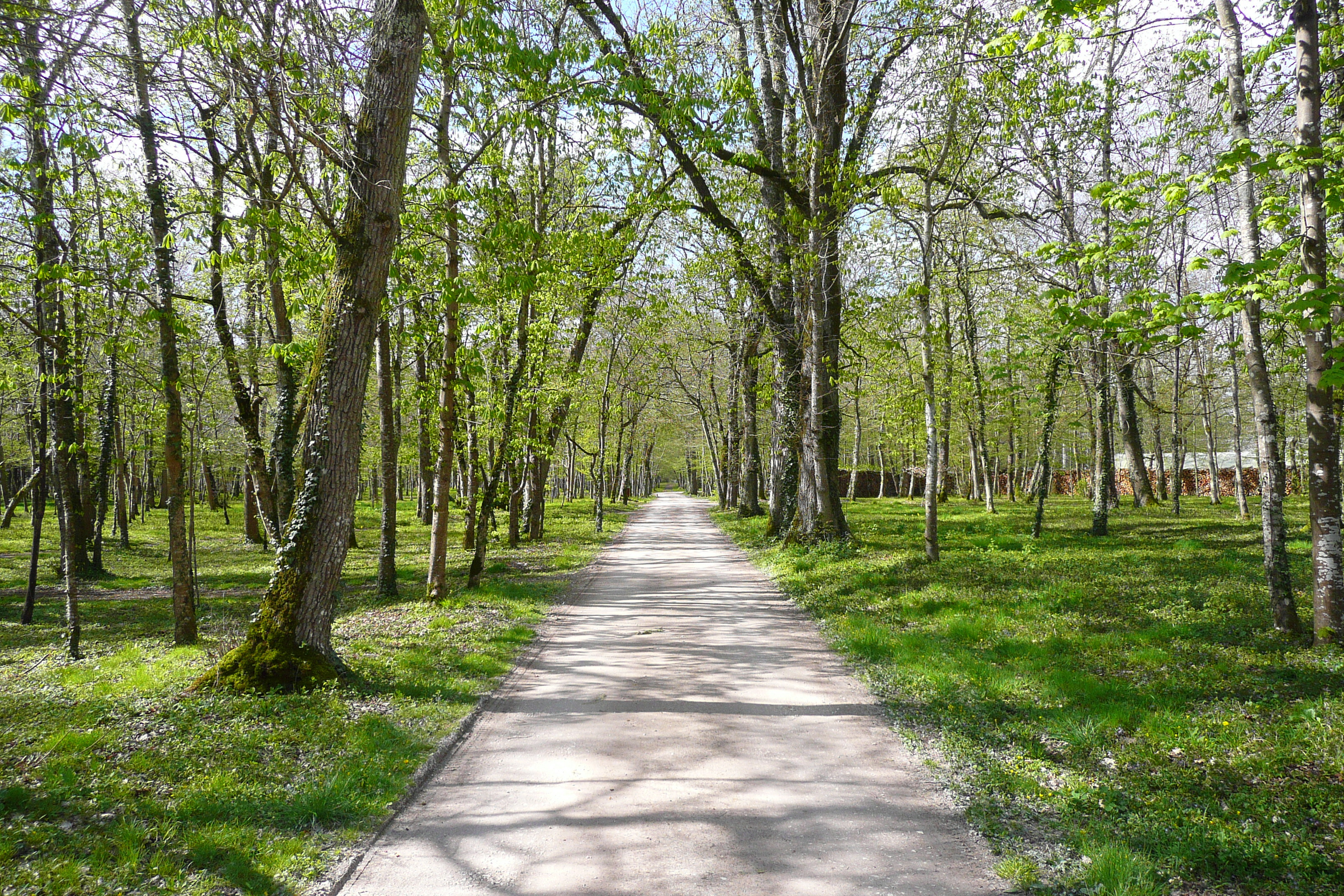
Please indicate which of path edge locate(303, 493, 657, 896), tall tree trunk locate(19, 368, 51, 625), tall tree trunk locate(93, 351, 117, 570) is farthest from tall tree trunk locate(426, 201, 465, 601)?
tall tree trunk locate(93, 351, 117, 570)

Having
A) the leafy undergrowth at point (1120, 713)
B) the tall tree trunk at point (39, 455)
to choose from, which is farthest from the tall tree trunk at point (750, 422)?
the tall tree trunk at point (39, 455)

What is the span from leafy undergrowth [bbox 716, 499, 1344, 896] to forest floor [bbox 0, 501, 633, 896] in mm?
4256

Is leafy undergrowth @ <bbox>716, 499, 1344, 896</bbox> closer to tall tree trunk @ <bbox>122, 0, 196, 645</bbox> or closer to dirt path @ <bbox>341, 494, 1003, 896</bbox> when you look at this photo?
dirt path @ <bbox>341, 494, 1003, 896</bbox>

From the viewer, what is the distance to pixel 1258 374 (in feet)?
23.3

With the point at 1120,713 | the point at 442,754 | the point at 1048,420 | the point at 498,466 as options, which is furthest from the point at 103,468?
the point at 1048,420

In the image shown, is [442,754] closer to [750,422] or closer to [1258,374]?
[1258,374]

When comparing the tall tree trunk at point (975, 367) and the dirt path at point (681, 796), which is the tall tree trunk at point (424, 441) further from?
the tall tree trunk at point (975, 367)

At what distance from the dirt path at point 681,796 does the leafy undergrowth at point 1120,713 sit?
0.51m

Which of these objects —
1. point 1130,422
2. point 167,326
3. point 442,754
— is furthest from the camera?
point 1130,422

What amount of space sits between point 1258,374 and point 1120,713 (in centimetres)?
418

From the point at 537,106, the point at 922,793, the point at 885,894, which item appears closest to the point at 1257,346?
the point at 922,793

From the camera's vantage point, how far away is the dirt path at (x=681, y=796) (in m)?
3.66

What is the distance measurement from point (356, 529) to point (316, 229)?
1766 cm

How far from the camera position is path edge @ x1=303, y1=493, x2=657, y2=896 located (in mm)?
3750
